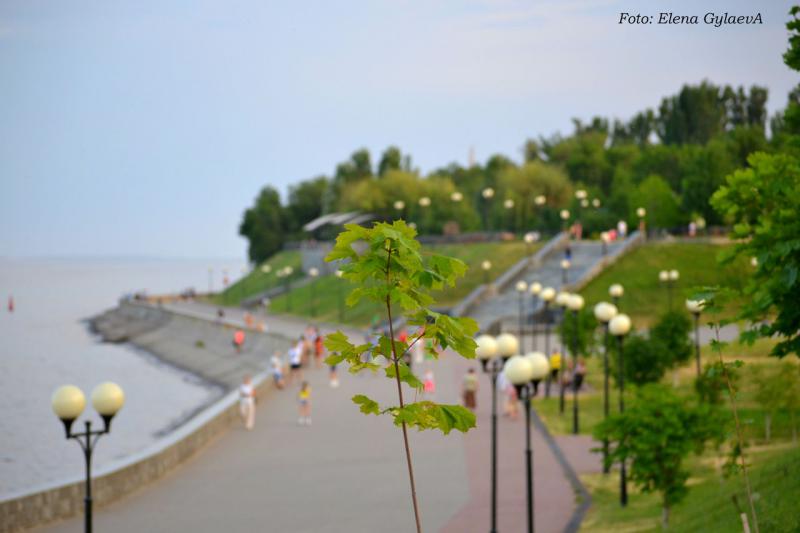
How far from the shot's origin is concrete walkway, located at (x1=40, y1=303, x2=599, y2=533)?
47.5 ft

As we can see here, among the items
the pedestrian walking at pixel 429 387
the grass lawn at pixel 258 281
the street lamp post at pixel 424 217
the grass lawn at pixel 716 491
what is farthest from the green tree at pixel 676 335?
the grass lawn at pixel 258 281

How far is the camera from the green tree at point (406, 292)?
5.13 meters

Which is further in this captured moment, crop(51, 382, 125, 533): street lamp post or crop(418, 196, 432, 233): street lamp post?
crop(418, 196, 432, 233): street lamp post

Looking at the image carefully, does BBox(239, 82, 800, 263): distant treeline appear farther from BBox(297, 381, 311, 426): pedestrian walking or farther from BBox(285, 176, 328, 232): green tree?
BBox(297, 381, 311, 426): pedestrian walking

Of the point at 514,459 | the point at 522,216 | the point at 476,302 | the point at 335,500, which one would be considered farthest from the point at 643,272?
the point at 335,500

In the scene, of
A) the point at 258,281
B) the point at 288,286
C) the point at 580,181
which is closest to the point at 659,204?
the point at 580,181

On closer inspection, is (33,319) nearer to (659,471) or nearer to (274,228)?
(274,228)

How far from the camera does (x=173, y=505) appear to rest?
15539 millimetres

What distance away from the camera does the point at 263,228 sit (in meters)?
108

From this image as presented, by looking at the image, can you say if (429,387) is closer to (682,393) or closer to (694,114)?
A: (682,393)

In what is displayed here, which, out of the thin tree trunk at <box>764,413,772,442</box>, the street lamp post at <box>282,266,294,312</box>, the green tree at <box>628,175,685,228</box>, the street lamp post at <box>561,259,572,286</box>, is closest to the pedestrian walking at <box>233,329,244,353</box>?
the street lamp post at <box>282,266,294,312</box>

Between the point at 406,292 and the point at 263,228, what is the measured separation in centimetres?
10383

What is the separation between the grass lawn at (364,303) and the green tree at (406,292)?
4664 centimetres

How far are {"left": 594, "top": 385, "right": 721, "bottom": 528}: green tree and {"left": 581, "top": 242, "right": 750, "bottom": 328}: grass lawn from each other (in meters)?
31.9
